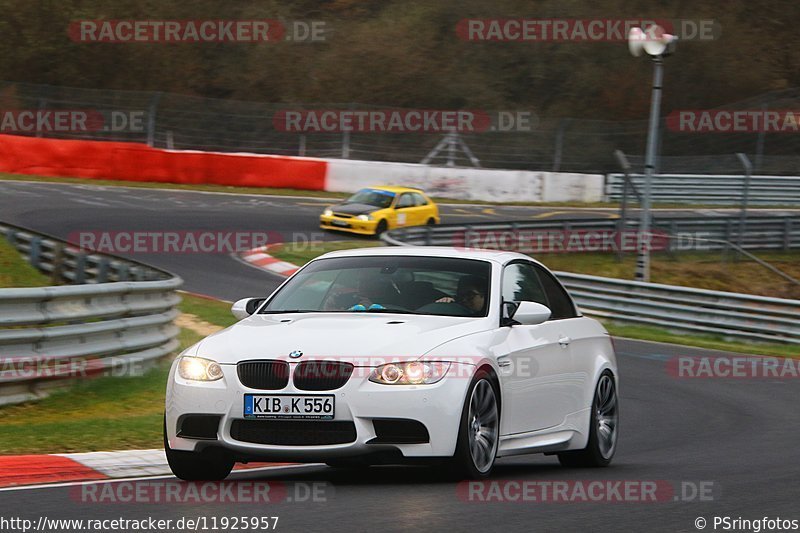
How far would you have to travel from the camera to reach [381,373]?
719 centimetres

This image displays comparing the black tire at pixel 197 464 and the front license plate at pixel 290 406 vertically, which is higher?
the front license plate at pixel 290 406

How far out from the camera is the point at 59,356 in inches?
438

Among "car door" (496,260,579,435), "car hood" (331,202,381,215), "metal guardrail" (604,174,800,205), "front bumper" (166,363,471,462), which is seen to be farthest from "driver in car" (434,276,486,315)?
"metal guardrail" (604,174,800,205)

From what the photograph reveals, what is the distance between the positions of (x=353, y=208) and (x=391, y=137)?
37.8 ft

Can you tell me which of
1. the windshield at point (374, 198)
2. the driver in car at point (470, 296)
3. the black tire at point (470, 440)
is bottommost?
the black tire at point (470, 440)

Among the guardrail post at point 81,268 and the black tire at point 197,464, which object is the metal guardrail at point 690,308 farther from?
the black tire at point 197,464

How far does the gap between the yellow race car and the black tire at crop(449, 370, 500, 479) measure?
2264 cm

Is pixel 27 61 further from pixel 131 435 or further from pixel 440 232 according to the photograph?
pixel 131 435

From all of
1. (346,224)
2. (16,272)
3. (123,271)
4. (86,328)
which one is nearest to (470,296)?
(86,328)

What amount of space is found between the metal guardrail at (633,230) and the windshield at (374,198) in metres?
4.06

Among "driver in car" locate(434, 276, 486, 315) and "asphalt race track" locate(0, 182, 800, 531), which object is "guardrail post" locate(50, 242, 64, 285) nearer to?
"asphalt race track" locate(0, 182, 800, 531)

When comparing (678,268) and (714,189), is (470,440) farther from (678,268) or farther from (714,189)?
(714,189)

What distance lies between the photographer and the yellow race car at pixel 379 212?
30375 mm

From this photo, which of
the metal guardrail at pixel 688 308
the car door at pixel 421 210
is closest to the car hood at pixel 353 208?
the car door at pixel 421 210
